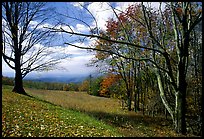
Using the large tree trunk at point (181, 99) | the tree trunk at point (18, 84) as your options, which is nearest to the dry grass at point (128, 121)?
the large tree trunk at point (181, 99)

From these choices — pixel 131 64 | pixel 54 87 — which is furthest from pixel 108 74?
pixel 54 87

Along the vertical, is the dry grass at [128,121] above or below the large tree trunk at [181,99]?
below

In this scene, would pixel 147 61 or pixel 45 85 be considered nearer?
pixel 147 61

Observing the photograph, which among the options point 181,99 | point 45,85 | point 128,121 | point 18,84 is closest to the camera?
point 181,99

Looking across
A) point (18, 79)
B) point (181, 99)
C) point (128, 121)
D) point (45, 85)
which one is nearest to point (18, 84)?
point (18, 79)

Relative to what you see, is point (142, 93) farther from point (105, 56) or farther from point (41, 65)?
point (41, 65)

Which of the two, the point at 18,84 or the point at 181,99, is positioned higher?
the point at 18,84

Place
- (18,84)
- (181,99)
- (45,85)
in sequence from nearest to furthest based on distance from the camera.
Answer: (181,99) < (18,84) < (45,85)

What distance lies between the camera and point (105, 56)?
68.8 feet

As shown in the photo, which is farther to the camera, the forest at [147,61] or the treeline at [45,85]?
the treeline at [45,85]

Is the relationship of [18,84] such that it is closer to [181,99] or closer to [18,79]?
[18,79]

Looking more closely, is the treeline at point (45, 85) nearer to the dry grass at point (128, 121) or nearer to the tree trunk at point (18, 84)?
the dry grass at point (128, 121)

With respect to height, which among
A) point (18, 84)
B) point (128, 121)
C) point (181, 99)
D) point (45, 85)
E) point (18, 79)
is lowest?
point (128, 121)

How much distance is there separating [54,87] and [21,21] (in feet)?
→ 59.2
